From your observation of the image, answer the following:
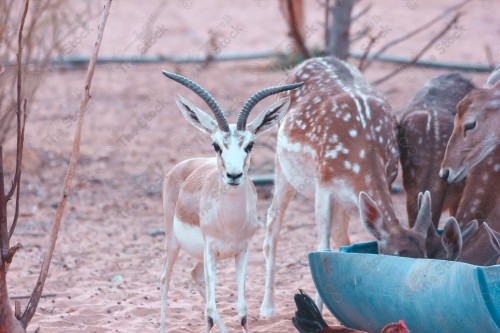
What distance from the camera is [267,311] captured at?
7.31 meters

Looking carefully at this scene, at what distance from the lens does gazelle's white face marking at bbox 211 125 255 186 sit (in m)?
5.86

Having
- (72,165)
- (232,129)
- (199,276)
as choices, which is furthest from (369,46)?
(72,165)

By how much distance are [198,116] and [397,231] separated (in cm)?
160

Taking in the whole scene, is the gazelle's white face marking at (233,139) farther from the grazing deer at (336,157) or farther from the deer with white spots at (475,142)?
the deer with white spots at (475,142)

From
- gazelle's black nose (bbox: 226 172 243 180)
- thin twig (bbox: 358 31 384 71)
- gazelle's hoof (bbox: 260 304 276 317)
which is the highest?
thin twig (bbox: 358 31 384 71)

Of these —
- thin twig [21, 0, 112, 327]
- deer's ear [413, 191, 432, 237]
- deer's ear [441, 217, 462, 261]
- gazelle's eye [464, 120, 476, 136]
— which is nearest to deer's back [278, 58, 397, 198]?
gazelle's eye [464, 120, 476, 136]

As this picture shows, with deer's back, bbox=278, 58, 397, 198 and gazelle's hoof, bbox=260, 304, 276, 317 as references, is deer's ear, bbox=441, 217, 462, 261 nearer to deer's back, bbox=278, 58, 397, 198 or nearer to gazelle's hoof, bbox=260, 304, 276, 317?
deer's back, bbox=278, 58, 397, 198

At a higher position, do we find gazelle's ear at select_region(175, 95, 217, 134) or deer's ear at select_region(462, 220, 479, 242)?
gazelle's ear at select_region(175, 95, 217, 134)

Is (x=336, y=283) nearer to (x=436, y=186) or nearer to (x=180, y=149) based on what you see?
(x=436, y=186)

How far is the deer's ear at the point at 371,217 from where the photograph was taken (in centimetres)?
609

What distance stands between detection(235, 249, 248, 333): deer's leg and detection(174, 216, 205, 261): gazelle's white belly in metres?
0.29

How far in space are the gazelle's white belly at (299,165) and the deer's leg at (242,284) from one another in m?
1.22

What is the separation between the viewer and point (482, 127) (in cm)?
650

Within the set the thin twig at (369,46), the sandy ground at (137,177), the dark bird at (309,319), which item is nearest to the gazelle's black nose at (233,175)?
the dark bird at (309,319)
